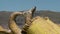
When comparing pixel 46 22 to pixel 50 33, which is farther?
pixel 46 22

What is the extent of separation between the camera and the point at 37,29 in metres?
2.20

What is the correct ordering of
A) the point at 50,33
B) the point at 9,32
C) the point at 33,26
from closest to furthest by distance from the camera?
the point at 50,33, the point at 33,26, the point at 9,32

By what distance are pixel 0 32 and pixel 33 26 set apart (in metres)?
0.65

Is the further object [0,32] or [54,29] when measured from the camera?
[0,32]

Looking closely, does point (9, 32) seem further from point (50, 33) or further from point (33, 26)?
point (50, 33)

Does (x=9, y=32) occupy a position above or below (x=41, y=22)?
below

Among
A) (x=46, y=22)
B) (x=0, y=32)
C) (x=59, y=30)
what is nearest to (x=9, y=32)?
(x=0, y=32)

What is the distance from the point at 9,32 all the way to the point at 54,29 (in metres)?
0.75

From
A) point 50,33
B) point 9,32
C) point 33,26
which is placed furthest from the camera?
point 9,32

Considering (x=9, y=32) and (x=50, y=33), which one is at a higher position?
(x=50, y=33)

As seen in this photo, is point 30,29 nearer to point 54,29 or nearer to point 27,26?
point 27,26

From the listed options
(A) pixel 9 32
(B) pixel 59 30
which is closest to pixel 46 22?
(B) pixel 59 30

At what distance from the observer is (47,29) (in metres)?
2.16

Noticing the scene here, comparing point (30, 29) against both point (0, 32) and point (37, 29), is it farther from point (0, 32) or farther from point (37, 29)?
point (0, 32)
